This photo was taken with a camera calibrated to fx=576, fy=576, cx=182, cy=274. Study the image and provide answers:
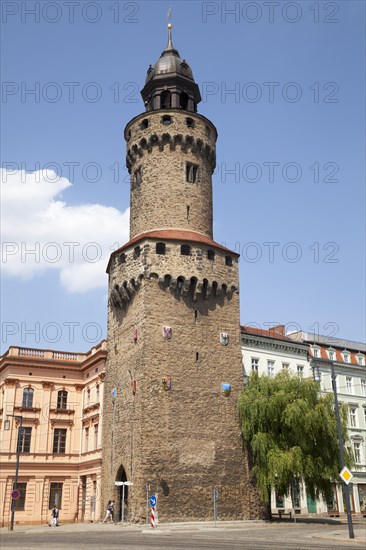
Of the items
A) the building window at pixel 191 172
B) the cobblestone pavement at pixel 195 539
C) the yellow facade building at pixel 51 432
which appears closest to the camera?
the cobblestone pavement at pixel 195 539

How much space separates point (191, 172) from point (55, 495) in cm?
2598

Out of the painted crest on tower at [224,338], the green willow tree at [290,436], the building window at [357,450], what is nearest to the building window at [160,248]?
the painted crest on tower at [224,338]

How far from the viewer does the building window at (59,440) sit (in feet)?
145

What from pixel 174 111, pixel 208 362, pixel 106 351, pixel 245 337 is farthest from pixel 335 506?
pixel 174 111

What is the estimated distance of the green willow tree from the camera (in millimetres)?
33594

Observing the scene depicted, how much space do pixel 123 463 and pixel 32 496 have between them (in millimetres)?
11010

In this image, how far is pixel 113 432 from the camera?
124ft

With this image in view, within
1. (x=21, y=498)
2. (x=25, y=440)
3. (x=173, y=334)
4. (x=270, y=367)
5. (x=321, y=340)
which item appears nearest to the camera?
(x=173, y=334)

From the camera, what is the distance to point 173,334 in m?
36.5

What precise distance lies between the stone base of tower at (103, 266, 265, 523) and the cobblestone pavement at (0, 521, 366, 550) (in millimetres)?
2010

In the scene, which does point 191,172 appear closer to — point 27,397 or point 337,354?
point 27,397

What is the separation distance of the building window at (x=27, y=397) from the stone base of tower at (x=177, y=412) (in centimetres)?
821

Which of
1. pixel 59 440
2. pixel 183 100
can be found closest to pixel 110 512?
pixel 59 440

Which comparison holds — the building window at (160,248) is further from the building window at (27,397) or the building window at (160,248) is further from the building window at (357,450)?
the building window at (357,450)
